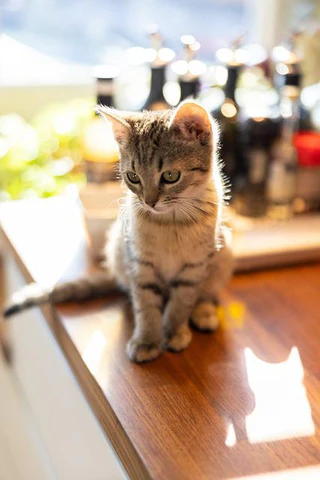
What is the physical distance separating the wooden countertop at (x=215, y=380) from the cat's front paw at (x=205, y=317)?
0.02 m

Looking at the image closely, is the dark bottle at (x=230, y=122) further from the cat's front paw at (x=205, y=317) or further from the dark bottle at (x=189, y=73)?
the cat's front paw at (x=205, y=317)

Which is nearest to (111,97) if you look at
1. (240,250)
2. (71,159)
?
(71,159)

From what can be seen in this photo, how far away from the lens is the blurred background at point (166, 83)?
1435mm

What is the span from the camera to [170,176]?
3.11 ft

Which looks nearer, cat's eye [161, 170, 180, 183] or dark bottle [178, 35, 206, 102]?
cat's eye [161, 170, 180, 183]

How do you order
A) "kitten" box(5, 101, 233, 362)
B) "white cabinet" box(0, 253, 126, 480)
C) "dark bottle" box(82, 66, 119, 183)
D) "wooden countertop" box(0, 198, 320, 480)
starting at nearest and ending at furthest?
1. "wooden countertop" box(0, 198, 320, 480)
2. "kitten" box(5, 101, 233, 362)
3. "white cabinet" box(0, 253, 126, 480)
4. "dark bottle" box(82, 66, 119, 183)

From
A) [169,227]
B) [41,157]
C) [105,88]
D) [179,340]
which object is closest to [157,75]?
[105,88]

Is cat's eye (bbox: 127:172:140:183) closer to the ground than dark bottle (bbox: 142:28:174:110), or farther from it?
closer to the ground

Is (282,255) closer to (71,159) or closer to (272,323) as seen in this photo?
(272,323)

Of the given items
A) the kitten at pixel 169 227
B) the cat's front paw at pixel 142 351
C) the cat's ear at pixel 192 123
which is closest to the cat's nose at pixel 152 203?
the kitten at pixel 169 227

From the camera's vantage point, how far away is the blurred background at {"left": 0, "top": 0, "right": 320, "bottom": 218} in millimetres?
1435

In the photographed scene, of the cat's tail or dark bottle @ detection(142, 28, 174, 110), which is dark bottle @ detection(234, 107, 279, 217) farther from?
the cat's tail

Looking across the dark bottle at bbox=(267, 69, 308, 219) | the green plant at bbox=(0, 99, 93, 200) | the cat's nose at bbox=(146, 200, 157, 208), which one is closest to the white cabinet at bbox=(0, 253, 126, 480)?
the green plant at bbox=(0, 99, 93, 200)

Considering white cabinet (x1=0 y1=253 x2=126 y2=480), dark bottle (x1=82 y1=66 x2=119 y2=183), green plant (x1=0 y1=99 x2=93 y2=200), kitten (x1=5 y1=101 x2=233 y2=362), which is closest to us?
kitten (x1=5 y1=101 x2=233 y2=362)
